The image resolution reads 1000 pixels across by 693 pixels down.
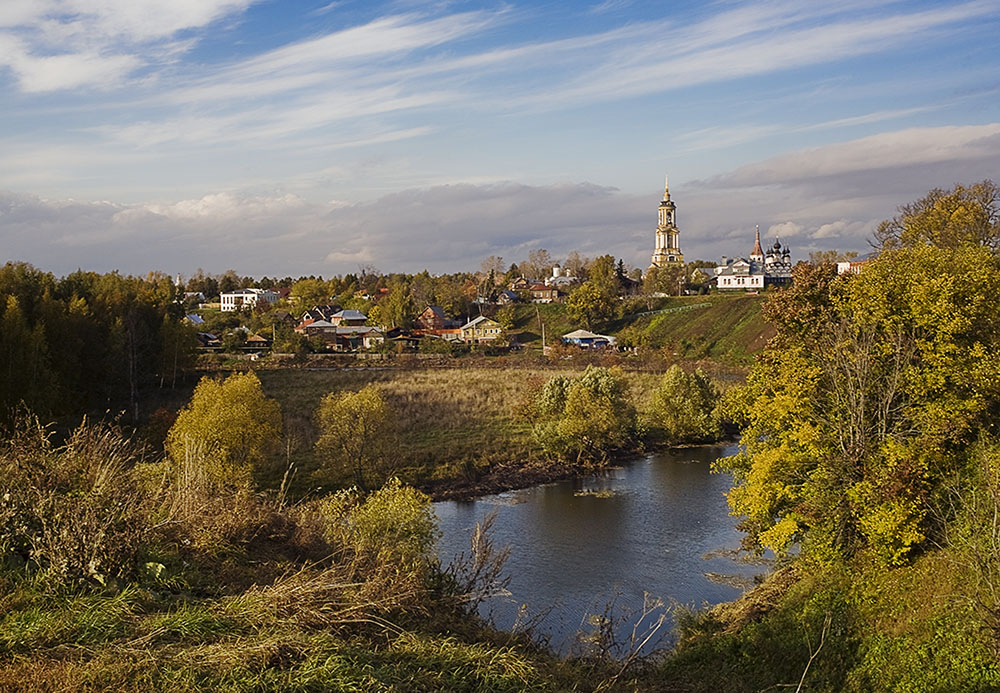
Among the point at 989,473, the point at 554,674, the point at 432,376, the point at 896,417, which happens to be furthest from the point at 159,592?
the point at 432,376

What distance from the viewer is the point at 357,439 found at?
88.7ft

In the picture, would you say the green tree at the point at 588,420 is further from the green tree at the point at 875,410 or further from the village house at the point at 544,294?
the village house at the point at 544,294

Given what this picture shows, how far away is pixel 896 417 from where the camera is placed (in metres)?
14.8

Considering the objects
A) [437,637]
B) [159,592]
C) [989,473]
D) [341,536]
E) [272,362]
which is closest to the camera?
[159,592]

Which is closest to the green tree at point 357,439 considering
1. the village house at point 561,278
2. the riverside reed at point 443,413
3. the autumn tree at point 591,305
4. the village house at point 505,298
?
the riverside reed at point 443,413

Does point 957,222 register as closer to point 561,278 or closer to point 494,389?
point 494,389

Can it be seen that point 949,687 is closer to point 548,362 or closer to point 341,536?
point 341,536

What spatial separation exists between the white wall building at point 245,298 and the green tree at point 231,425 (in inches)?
2764

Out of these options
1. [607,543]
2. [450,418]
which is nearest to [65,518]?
[607,543]

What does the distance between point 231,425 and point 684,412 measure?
20.4 meters

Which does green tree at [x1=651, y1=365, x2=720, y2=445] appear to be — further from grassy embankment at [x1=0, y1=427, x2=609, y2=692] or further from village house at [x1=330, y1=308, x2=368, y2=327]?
village house at [x1=330, y1=308, x2=368, y2=327]

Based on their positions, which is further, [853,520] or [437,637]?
[853,520]

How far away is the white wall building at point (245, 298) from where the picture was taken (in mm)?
97875

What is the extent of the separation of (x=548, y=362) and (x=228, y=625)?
5036 centimetres
